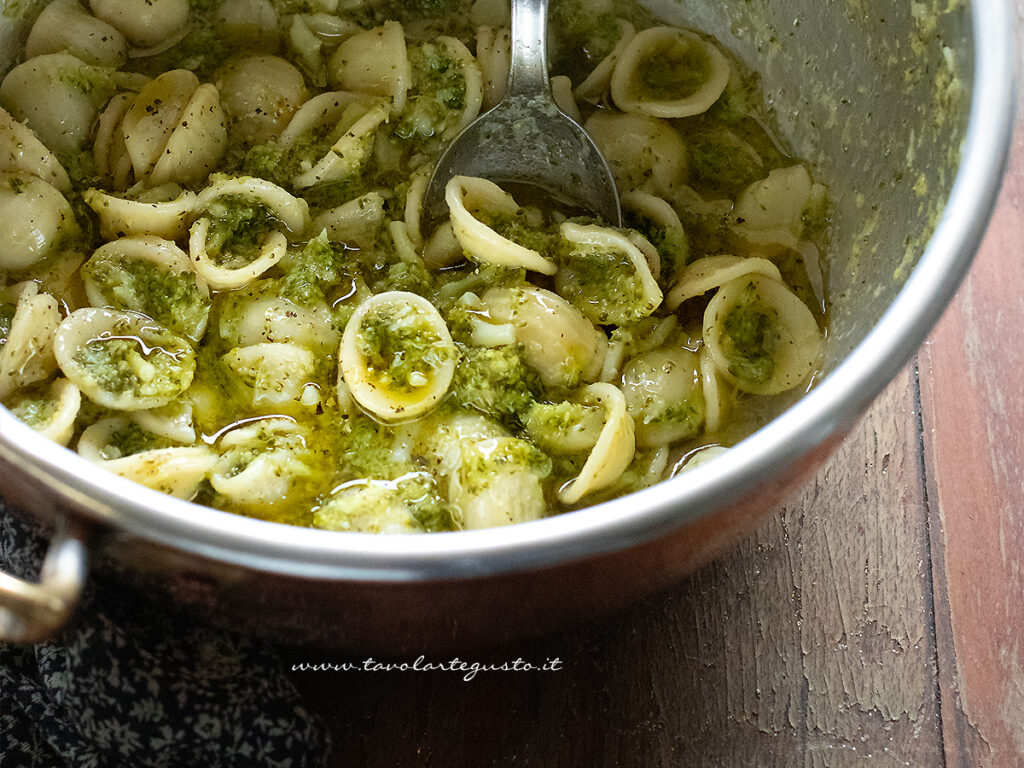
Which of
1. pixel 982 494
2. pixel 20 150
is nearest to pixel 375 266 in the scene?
pixel 20 150

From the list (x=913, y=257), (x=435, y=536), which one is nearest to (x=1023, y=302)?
(x=913, y=257)

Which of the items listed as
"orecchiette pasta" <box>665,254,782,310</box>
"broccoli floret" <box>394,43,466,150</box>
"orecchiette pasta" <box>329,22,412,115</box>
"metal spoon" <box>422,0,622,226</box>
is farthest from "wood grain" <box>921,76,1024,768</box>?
"orecchiette pasta" <box>329,22,412,115</box>

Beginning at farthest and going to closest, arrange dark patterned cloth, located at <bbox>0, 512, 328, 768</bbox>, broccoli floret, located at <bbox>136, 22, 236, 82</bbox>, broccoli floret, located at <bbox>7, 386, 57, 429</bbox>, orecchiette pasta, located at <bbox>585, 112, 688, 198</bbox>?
broccoli floret, located at <bbox>136, 22, 236, 82</bbox> < orecchiette pasta, located at <bbox>585, 112, 688, 198</bbox> < broccoli floret, located at <bbox>7, 386, 57, 429</bbox> < dark patterned cloth, located at <bbox>0, 512, 328, 768</bbox>

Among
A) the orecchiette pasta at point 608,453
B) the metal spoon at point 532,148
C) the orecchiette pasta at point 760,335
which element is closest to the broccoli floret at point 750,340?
the orecchiette pasta at point 760,335

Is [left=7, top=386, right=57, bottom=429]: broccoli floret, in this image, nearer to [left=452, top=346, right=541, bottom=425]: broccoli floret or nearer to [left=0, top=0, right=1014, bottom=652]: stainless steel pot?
[left=0, top=0, right=1014, bottom=652]: stainless steel pot

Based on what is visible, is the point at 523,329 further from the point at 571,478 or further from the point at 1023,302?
the point at 1023,302
